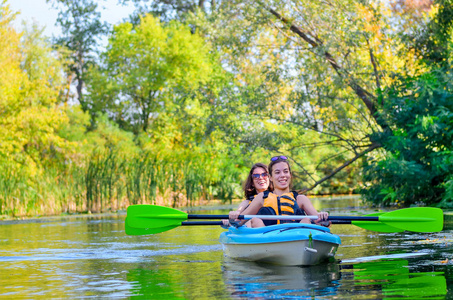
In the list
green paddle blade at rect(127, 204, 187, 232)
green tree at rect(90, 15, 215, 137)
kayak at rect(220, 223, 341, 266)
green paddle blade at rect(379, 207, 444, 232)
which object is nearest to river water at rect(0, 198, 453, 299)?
kayak at rect(220, 223, 341, 266)

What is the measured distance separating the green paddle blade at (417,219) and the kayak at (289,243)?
981 millimetres

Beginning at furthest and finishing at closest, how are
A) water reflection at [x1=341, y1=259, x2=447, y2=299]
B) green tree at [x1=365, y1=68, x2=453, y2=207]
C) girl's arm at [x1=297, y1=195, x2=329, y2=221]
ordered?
green tree at [x1=365, y1=68, x2=453, y2=207] → girl's arm at [x1=297, y1=195, x2=329, y2=221] → water reflection at [x1=341, y1=259, x2=447, y2=299]

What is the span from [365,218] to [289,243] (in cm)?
128

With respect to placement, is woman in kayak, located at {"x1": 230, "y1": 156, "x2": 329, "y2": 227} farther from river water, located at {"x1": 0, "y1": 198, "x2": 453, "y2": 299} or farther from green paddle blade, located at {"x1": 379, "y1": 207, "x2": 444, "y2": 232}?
green paddle blade, located at {"x1": 379, "y1": 207, "x2": 444, "y2": 232}

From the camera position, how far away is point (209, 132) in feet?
63.6

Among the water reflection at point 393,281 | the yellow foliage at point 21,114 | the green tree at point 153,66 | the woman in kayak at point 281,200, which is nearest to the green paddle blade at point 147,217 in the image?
the woman in kayak at point 281,200

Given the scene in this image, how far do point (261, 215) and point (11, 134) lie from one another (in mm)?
18702

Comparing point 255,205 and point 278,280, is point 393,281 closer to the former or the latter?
point 278,280

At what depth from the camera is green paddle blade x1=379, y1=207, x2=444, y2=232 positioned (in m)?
7.47

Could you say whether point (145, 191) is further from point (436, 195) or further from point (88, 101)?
point (88, 101)

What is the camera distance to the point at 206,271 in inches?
261

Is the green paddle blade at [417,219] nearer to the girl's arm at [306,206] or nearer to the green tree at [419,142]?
the girl's arm at [306,206]

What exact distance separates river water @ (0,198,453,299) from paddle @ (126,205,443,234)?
0.29m

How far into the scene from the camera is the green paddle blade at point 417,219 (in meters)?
7.47
